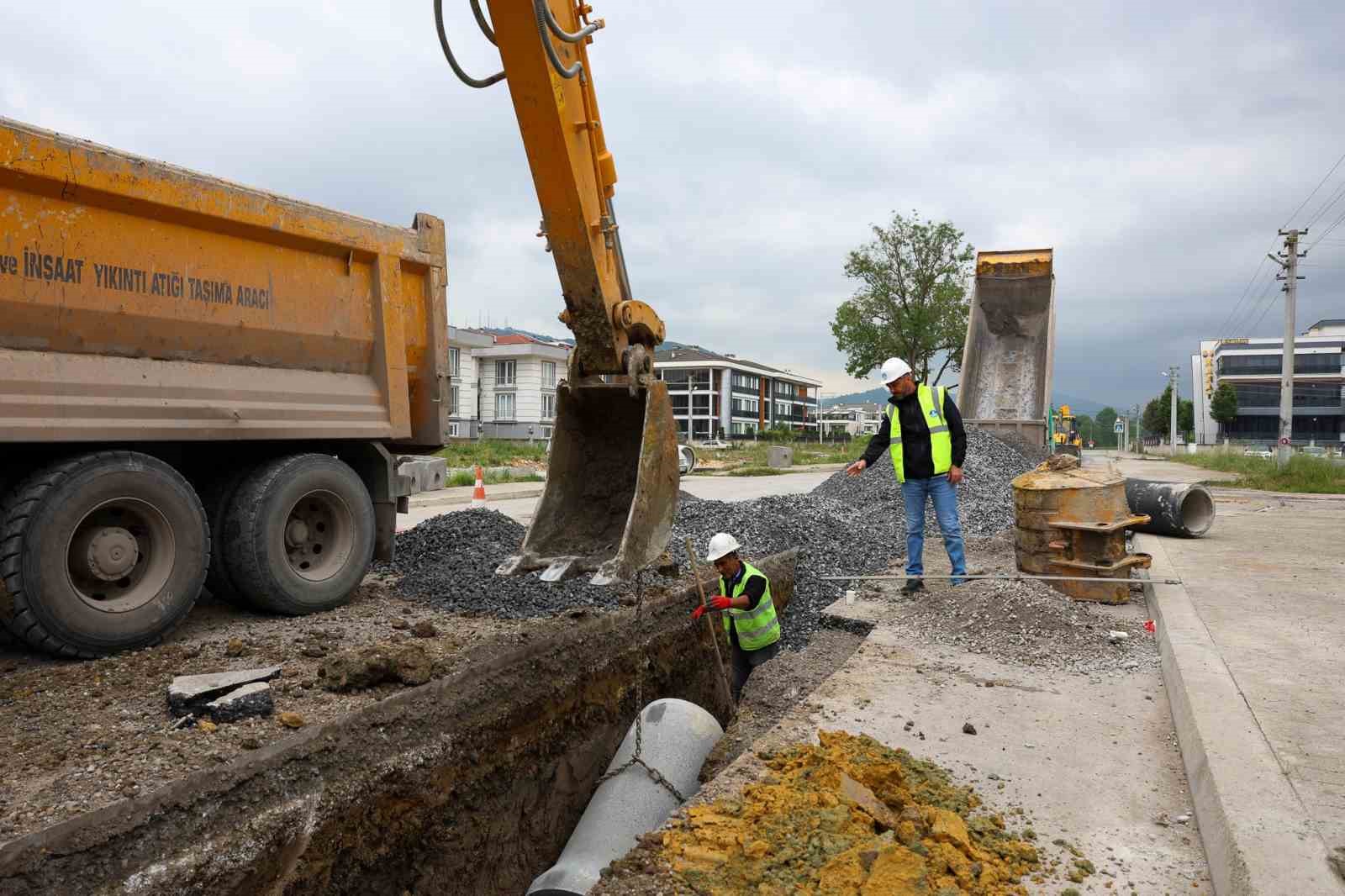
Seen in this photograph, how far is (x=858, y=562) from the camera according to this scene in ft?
25.4

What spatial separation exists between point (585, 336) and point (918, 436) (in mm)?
2585

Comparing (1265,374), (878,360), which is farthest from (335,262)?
(1265,374)

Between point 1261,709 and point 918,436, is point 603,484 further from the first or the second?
point 1261,709

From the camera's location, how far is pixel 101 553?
151 inches

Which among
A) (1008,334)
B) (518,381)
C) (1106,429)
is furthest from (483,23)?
(1106,429)

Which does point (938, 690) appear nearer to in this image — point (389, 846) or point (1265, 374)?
point (389, 846)

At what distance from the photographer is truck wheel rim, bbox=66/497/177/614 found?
3.83 meters

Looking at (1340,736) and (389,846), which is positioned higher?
(1340,736)

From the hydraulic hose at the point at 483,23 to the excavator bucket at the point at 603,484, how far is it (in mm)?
2264

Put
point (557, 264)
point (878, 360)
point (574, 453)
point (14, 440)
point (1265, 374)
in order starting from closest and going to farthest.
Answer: point (14, 440) < point (557, 264) < point (574, 453) < point (878, 360) < point (1265, 374)

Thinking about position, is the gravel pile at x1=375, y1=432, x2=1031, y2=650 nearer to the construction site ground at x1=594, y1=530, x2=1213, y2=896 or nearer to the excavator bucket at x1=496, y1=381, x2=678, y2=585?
the excavator bucket at x1=496, y1=381, x2=678, y2=585

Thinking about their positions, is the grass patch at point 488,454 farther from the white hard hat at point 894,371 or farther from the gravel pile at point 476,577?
the white hard hat at point 894,371

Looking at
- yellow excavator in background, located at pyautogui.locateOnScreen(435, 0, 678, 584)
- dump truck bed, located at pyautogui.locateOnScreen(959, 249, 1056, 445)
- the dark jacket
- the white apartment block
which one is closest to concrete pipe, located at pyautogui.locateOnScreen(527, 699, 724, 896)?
yellow excavator in background, located at pyautogui.locateOnScreen(435, 0, 678, 584)

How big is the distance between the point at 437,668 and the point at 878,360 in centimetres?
3143
